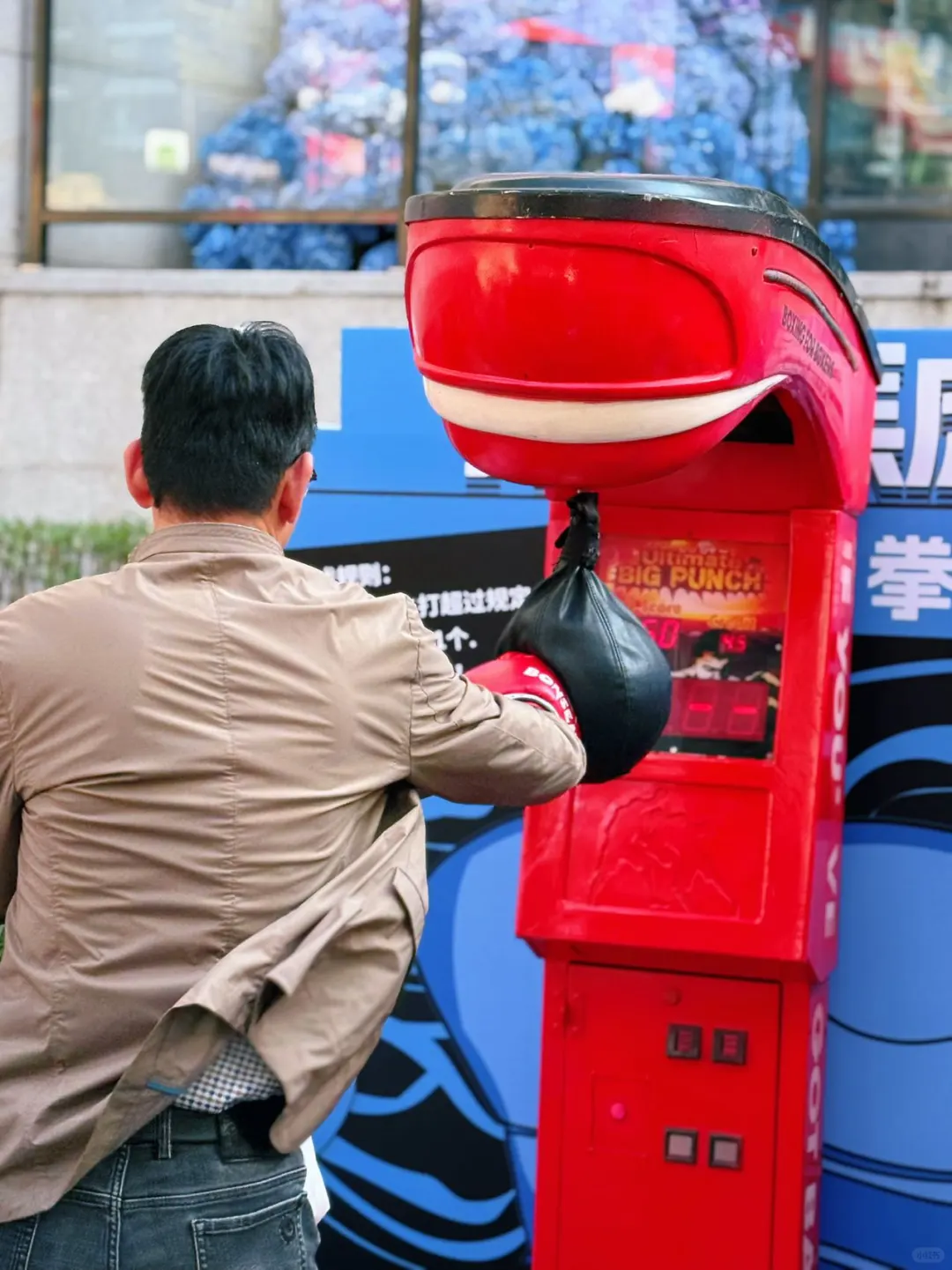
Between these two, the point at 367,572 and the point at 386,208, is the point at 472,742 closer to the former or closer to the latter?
the point at 367,572

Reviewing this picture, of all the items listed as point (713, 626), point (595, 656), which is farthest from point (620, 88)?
point (595, 656)

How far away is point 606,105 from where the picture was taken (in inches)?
245

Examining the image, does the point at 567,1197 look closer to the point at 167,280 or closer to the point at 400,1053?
the point at 400,1053

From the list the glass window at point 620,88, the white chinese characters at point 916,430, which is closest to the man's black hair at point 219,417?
the white chinese characters at point 916,430

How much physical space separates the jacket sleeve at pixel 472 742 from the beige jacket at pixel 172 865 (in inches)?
2.6

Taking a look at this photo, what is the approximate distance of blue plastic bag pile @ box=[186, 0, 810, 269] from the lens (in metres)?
6.11

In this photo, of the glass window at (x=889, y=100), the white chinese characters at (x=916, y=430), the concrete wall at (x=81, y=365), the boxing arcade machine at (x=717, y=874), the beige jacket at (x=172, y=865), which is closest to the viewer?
the beige jacket at (x=172, y=865)

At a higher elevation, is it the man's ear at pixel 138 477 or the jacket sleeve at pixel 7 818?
the man's ear at pixel 138 477

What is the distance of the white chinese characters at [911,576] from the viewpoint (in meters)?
3.24

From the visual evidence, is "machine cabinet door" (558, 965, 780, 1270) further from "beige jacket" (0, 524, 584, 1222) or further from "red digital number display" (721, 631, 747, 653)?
"beige jacket" (0, 524, 584, 1222)

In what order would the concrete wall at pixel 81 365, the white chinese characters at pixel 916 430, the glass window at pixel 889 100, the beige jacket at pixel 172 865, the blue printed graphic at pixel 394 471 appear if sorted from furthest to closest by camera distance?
the concrete wall at pixel 81 365, the glass window at pixel 889 100, the blue printed graphic at pixel 394 471, the white chinese characters at pixel 916 430, the beige jacket at pixel 172 865

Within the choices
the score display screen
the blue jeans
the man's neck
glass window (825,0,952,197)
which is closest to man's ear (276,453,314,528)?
the man's neck

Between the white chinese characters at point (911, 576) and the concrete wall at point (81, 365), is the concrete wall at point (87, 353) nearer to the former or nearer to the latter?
the concrete wall at point (81, 365)

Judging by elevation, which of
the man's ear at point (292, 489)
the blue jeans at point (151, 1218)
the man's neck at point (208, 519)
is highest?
the man's ear at point (292, 489)
